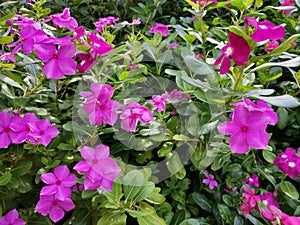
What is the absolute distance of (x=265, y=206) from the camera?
95cm

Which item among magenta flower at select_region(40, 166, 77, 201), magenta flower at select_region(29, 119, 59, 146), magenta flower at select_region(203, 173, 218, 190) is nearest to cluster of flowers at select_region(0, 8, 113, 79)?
magenta flower at select_region(29, 119, 59, 146)

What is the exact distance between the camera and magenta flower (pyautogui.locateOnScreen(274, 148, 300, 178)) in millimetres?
1039

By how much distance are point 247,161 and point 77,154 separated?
56 cm

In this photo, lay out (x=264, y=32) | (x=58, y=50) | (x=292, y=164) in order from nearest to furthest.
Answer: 1. (x=264, y=32)
2. (x=58, y=50)
3. (x=292, y=164)

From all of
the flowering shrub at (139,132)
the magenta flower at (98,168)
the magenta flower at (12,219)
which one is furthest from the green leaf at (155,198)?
the magenta flower at (12,219)

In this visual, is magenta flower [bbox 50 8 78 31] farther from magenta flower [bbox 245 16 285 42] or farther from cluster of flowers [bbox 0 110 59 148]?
magenta flower [bbox 245 16 285 42]

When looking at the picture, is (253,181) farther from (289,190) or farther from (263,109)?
(263,109)

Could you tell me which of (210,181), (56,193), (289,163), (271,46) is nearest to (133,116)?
(56,193)

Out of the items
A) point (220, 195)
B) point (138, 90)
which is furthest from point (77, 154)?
point (220, 195)

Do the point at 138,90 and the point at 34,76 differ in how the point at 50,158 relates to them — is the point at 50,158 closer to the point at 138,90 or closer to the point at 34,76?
the point at 34,76

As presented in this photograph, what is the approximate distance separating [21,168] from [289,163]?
791mm

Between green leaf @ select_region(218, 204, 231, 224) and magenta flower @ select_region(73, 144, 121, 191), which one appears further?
green leaf @ select_region(218, 204, 231, 224)

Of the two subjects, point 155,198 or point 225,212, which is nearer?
point 155,198

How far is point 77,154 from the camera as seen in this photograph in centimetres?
101
